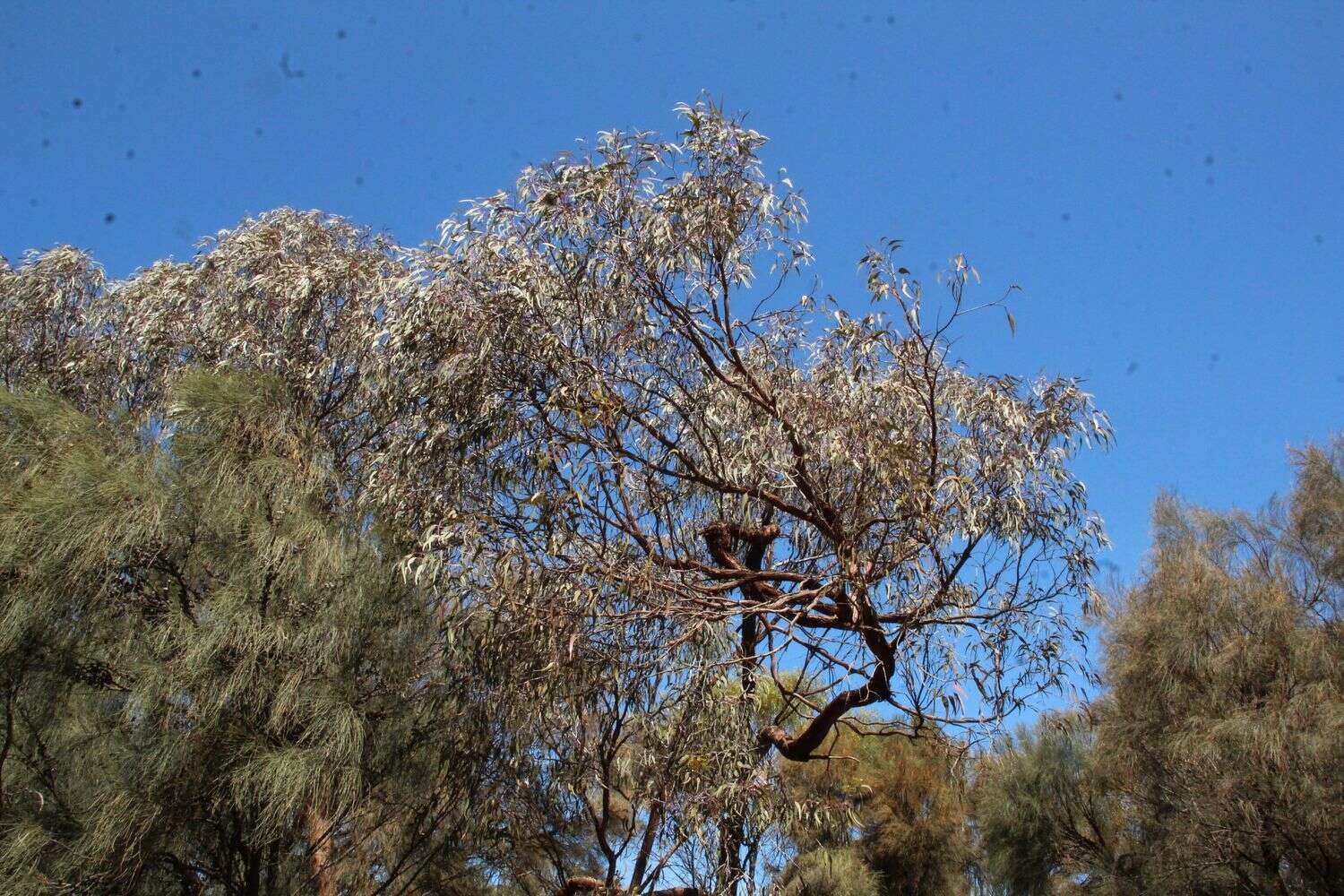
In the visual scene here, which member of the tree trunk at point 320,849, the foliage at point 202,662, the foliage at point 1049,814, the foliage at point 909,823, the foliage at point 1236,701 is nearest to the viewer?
the foliage at point 202,662

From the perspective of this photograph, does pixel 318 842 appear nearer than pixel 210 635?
→ No

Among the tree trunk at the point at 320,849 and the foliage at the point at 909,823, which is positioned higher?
the foliage at the point at 909,823

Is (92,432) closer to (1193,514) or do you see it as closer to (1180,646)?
(1180,646)

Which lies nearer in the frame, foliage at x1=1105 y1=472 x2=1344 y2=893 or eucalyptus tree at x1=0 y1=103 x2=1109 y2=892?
eucalyptus tree at x1=0 y1=103 x2=1109 y2=892

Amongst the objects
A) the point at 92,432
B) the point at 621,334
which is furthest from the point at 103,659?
the point at 621,334

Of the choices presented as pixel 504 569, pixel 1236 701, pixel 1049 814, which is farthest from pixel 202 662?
pixel 1049 814

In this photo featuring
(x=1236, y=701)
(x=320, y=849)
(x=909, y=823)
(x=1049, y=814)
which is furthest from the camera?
(x=909, y=823)

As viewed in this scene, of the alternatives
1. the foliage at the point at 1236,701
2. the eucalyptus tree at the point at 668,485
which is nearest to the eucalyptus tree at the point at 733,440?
the eucalyptus tree at the point at 668,485

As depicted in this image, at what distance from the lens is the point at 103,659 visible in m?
4.68

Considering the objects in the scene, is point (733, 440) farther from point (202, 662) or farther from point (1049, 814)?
point (1049, 814)

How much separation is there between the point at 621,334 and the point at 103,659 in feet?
8.48

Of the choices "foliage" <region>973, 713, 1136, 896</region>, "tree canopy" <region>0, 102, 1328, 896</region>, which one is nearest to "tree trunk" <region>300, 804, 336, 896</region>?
"tree canopy" <region>0, 102, 1328, 896</region>

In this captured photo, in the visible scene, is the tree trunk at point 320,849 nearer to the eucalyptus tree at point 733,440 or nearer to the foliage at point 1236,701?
the eucalyptus tree at point 733,440

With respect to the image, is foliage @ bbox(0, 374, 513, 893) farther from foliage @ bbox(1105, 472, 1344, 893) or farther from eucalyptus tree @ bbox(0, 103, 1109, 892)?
foliage @ bbox(1105, 472, 1344, 893)
